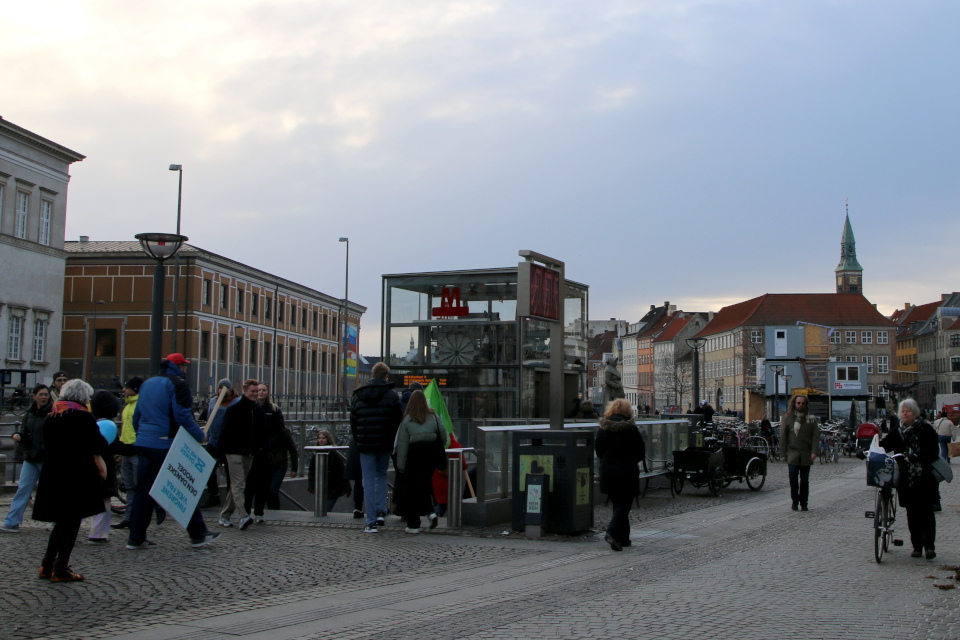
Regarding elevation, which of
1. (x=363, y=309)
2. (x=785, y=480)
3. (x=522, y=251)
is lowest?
(x=785, y=480)

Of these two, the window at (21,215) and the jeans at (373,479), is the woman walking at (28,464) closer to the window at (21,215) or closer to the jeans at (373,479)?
the jeans at (373,479)

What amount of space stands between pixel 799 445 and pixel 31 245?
5473 cm

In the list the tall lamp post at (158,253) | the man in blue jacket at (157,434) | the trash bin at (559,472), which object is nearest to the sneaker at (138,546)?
the man in blue jacket at (157,434)

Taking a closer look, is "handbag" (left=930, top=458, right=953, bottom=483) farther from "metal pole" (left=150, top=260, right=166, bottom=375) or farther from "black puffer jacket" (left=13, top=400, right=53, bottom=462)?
"metal pole" (left=150, top=260, right=166, bottom=375)

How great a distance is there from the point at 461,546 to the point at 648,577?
259 centimetres

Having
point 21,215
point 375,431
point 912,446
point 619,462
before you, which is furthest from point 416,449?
point 21,215

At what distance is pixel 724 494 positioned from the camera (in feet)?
64.3

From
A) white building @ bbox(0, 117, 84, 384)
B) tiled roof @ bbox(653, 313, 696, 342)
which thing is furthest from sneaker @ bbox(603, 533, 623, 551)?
tiled roof @ bbox(653, 313, 696, 342)

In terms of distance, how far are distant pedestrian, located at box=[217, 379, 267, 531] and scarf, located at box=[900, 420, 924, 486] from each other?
7240 millimetres

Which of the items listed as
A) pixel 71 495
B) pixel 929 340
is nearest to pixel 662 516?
pixel 71 495

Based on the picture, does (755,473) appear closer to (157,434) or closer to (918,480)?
(918,480)

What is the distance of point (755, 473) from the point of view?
20.1 meters

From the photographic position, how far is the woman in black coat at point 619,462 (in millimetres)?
11336

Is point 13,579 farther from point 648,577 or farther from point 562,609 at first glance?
point 648,577
